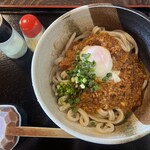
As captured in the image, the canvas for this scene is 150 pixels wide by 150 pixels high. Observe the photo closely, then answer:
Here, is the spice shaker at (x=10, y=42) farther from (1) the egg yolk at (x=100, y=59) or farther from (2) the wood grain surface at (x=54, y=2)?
(1) the egg yolk at (x=100, y=59)

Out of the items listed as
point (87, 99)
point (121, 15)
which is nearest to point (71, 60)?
point (87, 99)

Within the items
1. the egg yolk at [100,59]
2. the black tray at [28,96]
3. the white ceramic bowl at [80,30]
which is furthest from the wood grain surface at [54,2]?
the egg yolk at [100,59]

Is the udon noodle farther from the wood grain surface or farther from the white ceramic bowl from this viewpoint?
the wood grain surface

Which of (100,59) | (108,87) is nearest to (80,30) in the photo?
(100,59)

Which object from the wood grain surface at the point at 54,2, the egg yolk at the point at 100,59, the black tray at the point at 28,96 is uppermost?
the wood grain surface at the point at 54,2

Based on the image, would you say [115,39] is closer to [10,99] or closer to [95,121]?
[95,121]

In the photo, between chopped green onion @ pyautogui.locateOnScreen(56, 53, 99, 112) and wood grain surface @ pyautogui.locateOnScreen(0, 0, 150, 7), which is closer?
chopped green onion @ pyautogui.locateOnScreen(56, 53, 99, 112)

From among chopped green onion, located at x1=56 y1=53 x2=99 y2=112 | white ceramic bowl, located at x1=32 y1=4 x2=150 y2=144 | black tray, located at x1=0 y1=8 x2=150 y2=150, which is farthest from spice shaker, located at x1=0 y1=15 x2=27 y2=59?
chopped green onion, located at x1=56 y1=53 x2=99 y2=112
